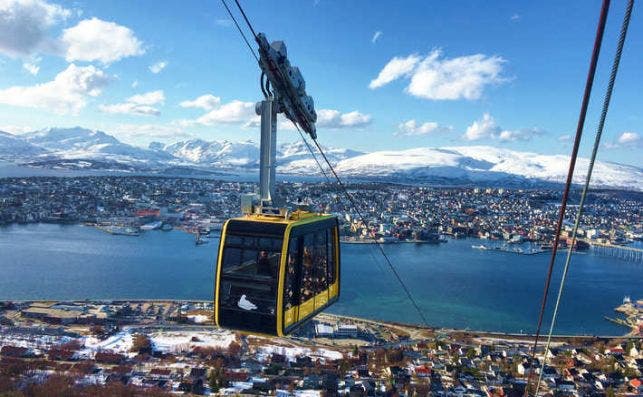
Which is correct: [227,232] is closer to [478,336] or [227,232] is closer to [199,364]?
[199,364]

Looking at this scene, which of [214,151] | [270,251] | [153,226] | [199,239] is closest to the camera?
[270,251]

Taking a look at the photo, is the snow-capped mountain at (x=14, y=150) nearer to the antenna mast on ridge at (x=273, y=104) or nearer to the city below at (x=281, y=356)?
the city below at (x=281, y=356)

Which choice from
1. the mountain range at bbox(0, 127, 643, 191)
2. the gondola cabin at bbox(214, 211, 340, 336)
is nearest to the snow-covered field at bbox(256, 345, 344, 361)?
the gondola cabin at bbox(214, 211, 340, 336)

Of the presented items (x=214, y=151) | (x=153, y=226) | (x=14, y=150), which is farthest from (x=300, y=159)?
(x=153, y=226)

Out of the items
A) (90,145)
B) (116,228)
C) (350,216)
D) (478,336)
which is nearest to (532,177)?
(350,216)

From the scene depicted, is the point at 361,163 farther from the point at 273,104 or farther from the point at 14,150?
the point at 273,104

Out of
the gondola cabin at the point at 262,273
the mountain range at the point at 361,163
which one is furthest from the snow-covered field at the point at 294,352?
the mountain range at the point at 361,163

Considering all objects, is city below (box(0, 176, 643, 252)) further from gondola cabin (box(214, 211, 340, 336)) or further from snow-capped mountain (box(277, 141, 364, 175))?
snow-capped mountain (box(277, 141, 364, 175))

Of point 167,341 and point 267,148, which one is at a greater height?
point 267,148
